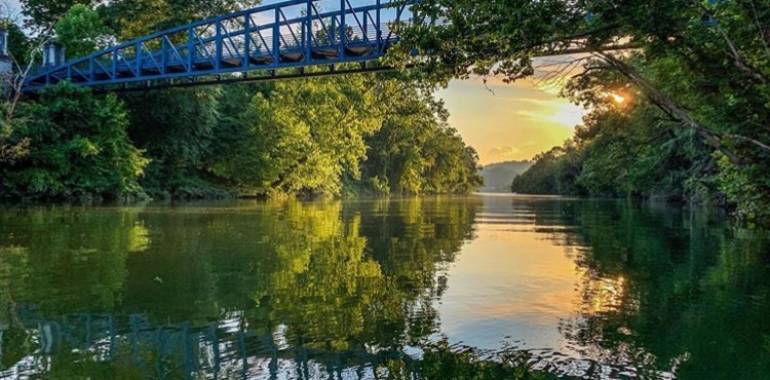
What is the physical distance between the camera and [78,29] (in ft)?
127

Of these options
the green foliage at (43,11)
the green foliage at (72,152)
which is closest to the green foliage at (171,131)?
the green foliage at (72,152)

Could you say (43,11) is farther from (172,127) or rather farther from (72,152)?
(72,152)

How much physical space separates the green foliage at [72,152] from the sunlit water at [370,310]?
17525mm

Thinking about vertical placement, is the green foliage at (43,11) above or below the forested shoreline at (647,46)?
above

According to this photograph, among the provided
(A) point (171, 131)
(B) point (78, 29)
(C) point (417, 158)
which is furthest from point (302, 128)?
(C) point (417, 158)

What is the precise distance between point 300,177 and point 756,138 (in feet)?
143

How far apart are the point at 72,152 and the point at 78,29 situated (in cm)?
1330

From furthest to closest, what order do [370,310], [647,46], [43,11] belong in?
[43,11], [647,46], [370,310]

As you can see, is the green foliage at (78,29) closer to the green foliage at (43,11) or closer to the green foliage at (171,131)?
the green foliage at (171,131)

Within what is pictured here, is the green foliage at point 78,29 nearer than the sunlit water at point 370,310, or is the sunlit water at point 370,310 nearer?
the sunlit water at point 370,310

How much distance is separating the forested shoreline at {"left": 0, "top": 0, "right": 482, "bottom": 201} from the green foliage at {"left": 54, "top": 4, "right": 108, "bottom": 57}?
6cm

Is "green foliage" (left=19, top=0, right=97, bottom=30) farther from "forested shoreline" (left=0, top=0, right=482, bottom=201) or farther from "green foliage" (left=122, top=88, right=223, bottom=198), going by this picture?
"green foliage" (left=122, top=88, right=223, bottom=198)

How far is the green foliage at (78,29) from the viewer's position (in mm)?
38344

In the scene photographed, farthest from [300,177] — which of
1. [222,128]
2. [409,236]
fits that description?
[409,236]
